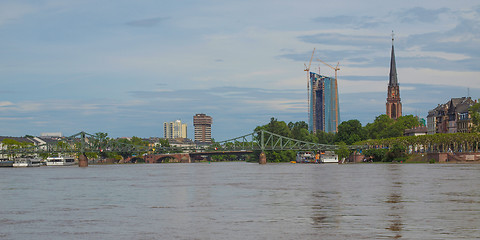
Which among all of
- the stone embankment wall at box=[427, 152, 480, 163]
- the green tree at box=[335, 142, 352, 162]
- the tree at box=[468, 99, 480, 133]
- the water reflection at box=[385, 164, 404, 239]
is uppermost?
the tree at box=[468, 99, 480, 133]

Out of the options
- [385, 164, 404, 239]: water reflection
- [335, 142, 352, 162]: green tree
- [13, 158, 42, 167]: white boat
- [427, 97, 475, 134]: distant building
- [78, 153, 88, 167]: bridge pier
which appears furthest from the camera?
[78, 153, 88, 167]: bridge pier

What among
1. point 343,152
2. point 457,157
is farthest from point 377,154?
point 457,157

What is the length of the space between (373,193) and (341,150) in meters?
136

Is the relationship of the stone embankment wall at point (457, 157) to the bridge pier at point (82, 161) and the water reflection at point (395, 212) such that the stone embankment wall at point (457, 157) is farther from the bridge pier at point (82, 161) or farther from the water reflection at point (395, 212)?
the water reflection at point (395, 212)

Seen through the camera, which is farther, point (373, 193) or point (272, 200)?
point (373, 193)

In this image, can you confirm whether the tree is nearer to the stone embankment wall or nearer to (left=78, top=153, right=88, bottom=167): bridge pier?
the stone embankment wall

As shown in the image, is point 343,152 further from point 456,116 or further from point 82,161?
point 82,161

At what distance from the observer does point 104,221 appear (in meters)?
32.0

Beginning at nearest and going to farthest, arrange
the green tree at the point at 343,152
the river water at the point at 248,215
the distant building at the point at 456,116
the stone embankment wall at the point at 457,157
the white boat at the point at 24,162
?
the river water at the point at 248,215 → the stone embankment wall at the point at 457,157 → the distant building at the point at 456,116 → the green tree at the point at 343,152 → the white boat at the point at 24,162

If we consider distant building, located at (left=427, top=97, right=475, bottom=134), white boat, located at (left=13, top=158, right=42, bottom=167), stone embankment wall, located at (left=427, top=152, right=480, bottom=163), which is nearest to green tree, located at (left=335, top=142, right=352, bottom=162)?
distant building, located at (left=427, top=97, right=475, bottom=134)

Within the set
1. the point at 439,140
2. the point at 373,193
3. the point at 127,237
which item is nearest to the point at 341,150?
the point at 439,140

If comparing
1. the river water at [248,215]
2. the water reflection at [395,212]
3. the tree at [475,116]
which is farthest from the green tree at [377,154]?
the water reflection at [395,212]

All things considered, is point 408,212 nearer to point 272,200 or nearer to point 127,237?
point 272,200

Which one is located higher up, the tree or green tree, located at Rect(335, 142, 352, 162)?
the tree
